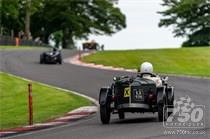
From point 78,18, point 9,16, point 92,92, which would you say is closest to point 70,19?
point 78,18

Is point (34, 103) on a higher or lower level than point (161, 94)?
lower

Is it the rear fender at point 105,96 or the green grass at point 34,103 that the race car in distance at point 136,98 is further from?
the green grass at point 34,103

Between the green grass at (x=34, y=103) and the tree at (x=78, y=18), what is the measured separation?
80.9 metres

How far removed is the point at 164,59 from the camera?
5250cm

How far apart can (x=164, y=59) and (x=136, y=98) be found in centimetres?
3700

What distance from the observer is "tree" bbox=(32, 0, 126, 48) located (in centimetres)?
11062

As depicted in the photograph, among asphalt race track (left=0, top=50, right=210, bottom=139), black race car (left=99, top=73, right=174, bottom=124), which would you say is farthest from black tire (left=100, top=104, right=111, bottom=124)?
asphalt race track (left=0, top=50, right=210, bottom=139)

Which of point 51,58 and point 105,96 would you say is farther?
point 51,58

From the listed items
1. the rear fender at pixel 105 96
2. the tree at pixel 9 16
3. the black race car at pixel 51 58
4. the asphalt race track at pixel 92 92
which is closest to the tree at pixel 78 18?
the tree at pixel 9 16

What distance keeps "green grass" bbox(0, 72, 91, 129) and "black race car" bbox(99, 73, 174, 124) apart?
2543 mm

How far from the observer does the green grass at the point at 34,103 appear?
18.8 m

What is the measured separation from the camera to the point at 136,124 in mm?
15656

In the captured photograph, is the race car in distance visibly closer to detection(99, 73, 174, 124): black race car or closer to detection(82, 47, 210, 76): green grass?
detection(99, 73, 174, 124): black race car

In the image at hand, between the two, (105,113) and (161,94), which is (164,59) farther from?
(161,94)
